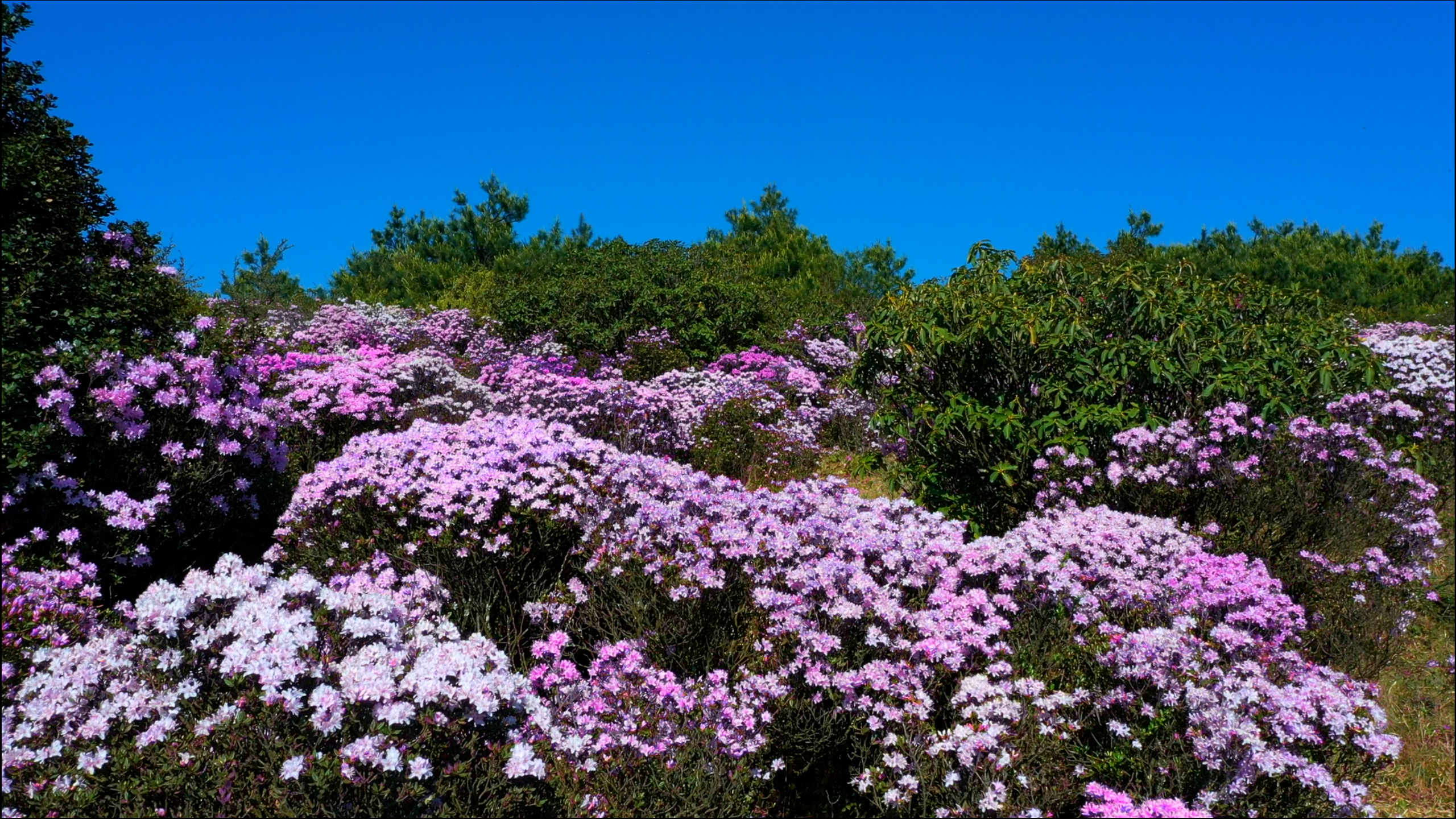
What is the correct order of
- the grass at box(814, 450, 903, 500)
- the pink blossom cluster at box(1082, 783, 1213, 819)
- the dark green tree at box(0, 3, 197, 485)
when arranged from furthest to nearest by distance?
the grass at box(814, 450, 903, 500)
the dark green tree at box(0, 3, 197, 485)
the pink blossom cluster at box(1082, 783, 1213, 819)

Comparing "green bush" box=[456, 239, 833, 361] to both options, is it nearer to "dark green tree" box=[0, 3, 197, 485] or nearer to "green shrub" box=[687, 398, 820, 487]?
"green shrub" box=[687, 398, 820, 487]

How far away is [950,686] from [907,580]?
611 millimetres

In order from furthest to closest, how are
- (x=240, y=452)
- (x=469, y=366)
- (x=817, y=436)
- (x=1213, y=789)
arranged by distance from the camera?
(x=469, y=366)
(x=817, y=436)
(x=240, y=452)
(x=1213, y=789)

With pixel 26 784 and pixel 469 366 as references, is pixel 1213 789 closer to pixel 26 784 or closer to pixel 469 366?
pixel 26 784

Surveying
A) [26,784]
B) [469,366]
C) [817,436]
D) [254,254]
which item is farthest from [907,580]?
[254,254]

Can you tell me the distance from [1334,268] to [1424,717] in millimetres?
27100

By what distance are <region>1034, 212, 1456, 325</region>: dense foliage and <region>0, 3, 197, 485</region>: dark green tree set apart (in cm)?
2075

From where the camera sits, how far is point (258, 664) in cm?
277

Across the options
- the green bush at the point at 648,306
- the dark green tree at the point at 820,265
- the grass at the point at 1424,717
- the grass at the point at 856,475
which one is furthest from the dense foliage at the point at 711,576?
the dark green tree at the point at 820,265

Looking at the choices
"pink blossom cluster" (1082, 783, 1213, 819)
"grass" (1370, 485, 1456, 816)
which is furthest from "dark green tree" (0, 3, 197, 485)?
"grass" (1370, 485, 1456, 816)

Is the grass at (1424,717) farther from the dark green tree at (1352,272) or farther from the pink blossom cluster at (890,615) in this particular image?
the dark green tree at (1352,272)

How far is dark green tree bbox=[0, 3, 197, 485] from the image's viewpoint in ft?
13.2

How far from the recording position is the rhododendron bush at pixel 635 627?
279 centimetres

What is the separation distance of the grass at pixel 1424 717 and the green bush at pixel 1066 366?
1.82m
